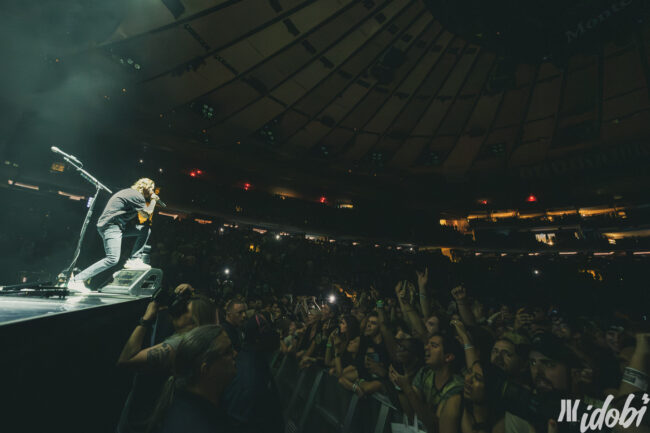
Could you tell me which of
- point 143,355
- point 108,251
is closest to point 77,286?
point 108,251

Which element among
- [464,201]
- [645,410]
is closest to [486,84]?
[464,201]

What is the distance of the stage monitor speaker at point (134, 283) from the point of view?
3.21m

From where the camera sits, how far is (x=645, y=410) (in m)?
1.59

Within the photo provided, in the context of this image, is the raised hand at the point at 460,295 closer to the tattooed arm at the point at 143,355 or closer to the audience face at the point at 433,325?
the audience face at the point at 433,325

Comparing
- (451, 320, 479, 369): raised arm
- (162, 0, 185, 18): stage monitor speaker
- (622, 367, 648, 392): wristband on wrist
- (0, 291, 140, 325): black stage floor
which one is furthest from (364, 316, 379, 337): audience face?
(162, 0, 185, 18): stage monitor speaker

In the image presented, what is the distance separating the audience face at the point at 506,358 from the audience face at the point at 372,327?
180cm

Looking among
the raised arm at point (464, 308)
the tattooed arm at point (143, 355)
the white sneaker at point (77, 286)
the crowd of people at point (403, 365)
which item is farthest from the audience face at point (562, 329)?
the white sneaker at point (77, 286)

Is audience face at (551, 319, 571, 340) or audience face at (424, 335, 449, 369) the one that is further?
audience face at (551, 319, 571, 340)

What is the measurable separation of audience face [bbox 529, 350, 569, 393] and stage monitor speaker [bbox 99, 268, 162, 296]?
14.9 ft

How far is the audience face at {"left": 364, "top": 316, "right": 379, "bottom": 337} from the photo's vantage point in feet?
13.6

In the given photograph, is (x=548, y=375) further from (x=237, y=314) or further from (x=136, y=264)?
(x=136, y=264)

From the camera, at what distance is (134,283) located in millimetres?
3295

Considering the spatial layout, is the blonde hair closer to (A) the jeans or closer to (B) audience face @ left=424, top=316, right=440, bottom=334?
(A) the jeans

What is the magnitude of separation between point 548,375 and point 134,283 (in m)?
4.75
